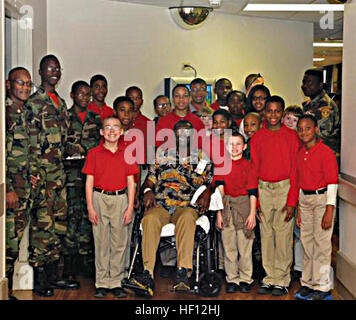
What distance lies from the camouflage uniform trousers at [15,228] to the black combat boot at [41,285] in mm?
213

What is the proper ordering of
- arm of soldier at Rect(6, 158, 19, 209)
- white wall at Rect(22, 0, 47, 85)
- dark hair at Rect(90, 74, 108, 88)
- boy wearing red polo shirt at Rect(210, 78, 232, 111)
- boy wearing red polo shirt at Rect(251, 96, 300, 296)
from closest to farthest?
arm of soldier at Rect(6, 158, 19, 209), boy wearing red polo shirt at Rect(251, 96, 300, 296), white wall at Rect(22, 0, 47, 85), dark hair at Rect(90, 74, 108, 88), boy wearing red polo shirt at Rect(210, 78, 232, 111)

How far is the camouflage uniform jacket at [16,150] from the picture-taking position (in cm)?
355

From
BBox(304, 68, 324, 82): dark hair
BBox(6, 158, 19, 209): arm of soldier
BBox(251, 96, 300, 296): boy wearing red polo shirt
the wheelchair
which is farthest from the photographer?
BBox(304, 68, 324, 82): dark hair

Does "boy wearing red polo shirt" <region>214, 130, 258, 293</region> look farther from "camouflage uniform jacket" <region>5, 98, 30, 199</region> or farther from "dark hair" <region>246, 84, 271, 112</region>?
"camouflage uniform jacket" <region>5, 98, 30, 199</region>

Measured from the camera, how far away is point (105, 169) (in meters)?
3.76

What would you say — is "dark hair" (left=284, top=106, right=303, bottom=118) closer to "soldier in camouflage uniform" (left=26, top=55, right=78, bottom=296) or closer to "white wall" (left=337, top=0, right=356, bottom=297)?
"white wall" (left=337, top=0, right=356, bottom=297)

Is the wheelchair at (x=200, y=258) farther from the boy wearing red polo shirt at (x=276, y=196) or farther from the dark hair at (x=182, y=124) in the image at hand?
the dark hair at (x=182, y=124)

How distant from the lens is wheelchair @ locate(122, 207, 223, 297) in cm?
376

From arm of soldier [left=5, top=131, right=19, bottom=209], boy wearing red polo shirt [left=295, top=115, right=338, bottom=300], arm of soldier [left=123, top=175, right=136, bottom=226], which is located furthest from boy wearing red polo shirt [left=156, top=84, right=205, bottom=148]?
arm of soldier [left=5, top=131, right=19, bottom=209]

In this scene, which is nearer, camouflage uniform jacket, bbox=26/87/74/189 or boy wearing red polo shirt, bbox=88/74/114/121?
camouflage uniform jacket, bbox=26/87/74/189

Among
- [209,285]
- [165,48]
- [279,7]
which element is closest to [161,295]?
[209,285]

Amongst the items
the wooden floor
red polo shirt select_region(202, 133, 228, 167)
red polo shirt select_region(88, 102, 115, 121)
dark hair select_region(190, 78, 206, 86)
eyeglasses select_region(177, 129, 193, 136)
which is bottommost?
the wooden floor

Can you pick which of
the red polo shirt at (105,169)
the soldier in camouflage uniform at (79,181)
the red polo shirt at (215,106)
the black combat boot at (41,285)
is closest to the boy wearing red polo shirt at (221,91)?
the red polo shirt at (215,106)

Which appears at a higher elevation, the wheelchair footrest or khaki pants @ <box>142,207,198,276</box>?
khaki pants @ <box>142,207,198,276</box>
